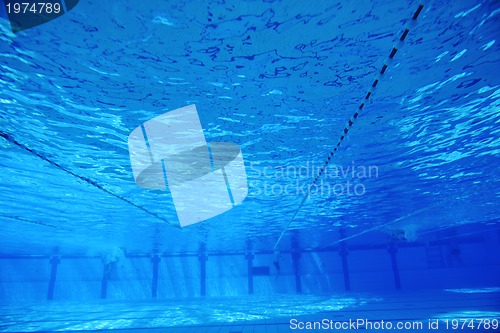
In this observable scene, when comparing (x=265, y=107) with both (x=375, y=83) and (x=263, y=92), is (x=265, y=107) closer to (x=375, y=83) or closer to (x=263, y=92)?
(x=263, y=92)

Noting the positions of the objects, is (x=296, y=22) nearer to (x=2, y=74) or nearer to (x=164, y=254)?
(x=2, y=74)

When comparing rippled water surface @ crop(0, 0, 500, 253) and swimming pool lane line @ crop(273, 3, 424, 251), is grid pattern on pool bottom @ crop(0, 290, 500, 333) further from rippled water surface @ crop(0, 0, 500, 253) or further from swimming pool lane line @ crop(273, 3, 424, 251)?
swimming pool lane line @ crop(273, 3, 424, 251)

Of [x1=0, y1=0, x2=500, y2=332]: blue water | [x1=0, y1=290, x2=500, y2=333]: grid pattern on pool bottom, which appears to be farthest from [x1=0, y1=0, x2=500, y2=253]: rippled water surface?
[x1=0, y1=290, x2=500, y2=333]: grid pattern on pool bottom

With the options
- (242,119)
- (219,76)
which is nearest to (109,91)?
(219,76)

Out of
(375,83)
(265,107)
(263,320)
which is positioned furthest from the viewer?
(263,320)

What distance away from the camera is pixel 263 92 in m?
5.36

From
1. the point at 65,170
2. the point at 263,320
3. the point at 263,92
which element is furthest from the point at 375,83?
the point at 263,320

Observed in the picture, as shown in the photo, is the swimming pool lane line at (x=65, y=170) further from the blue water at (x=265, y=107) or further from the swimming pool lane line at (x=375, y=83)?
the swimming pool lane line at (x=375, y=83)

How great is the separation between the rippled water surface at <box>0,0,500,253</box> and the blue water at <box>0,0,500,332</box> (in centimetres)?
3

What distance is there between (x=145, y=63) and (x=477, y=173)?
12.6 meters

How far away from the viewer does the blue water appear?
12.9 ft

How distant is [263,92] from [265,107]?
1.75ft

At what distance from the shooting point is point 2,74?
480cm

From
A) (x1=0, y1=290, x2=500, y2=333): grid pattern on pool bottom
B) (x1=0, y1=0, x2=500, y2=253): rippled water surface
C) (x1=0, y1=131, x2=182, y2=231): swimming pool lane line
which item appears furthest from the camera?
(x1=0, y1=290, x2=500, y2=333): grid pattern on pool bottom
